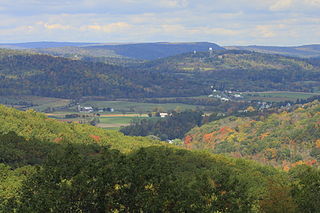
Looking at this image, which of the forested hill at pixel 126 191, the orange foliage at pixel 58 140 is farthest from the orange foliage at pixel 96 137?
the forested hill at pixel 126 191

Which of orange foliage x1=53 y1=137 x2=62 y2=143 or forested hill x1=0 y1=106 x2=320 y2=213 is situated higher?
forested hill x1=0 y1=106 x2=320 y2=213

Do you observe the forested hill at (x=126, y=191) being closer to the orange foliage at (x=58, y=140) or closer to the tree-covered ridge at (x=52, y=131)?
the orange foliage at (x=58, y=140)

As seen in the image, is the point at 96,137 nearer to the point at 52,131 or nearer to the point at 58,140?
the point at 52,131

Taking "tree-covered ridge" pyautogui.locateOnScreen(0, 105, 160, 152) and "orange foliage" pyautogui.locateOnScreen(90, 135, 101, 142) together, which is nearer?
"tree-covered ridge" pyautogui.locateOnScreen(0, 105, 160, 152)

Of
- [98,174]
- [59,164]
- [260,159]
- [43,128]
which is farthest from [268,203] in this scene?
[260,159]

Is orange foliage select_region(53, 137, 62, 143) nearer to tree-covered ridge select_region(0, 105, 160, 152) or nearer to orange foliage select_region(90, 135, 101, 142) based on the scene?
tree-covered ridge select_region(0, 105, 160, 152)

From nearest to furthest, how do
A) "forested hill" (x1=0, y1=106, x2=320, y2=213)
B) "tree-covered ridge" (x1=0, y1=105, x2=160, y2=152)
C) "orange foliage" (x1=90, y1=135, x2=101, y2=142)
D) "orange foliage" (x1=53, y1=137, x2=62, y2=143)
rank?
"forested hill" (x1=0, y1=106, x2=320, y2=213) < "orange foliage" (x1=53, y1=137, x2=62, y2=143) < "tree-covered ridge" (x1=0, y1=105, x2=160, y2=152) < "orange foliage" (x1=90, y1=135, x2=101, y2=142)

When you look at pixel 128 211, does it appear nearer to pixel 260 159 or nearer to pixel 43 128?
pixel 43 128

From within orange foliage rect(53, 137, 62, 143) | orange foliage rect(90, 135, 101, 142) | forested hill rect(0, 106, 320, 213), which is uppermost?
forested hill rect(0, 106, 320, 213)

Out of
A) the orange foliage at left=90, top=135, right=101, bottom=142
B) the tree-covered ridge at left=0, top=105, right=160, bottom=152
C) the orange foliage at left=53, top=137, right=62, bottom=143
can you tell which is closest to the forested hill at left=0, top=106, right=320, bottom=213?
the orange foliage at left=53, top=137, right=62, bottom=143

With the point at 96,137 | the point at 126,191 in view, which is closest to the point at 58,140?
the point at 96,137

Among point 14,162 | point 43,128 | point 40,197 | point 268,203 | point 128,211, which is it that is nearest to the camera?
point 40,197
